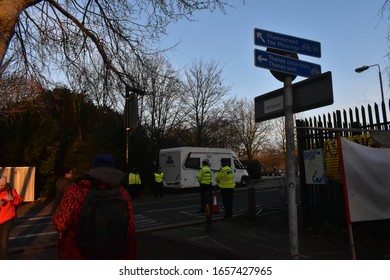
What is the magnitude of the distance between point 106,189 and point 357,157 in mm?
3389

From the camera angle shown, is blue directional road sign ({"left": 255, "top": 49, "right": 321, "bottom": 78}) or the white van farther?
the white van

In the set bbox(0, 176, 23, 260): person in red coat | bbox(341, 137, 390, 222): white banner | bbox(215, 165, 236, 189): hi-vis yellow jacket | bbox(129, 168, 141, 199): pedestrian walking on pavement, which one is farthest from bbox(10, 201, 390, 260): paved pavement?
bbox(129, 168, 141, 199): pedestrian walking on pavement

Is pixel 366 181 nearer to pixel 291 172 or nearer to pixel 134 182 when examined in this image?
pixel 291 172

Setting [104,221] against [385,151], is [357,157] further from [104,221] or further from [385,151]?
[104,221]

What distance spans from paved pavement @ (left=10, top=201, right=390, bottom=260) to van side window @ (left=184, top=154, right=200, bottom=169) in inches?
506

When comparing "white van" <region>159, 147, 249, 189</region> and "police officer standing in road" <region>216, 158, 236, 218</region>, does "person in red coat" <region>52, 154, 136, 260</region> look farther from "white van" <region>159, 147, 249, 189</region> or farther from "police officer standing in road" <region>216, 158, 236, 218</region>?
"white van" <region>159, 147, 249, 189</region>

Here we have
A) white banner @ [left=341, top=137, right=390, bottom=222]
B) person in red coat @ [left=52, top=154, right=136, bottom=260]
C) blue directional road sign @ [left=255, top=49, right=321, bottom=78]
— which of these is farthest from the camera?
white banner @ [left=341, top=137, right=390, bottom=222]

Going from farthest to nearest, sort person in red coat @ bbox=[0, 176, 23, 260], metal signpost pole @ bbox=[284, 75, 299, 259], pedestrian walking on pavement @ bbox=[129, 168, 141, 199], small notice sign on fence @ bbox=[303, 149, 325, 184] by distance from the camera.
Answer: pedestrian walking on pavement @ bbox=[129, 168, 141, 199], small notice sign on fence @ bbox=[303, 149, 325, 184], person in red coat @ bbox=[0, 176, 23, 260], metal signpost pole @ bbox=[284, 75, 299, 259]

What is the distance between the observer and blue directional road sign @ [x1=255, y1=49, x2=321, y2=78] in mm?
4363

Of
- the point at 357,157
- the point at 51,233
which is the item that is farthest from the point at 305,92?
the point at 51,233

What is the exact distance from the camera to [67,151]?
A: 67.6 ft

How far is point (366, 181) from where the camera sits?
464 cm

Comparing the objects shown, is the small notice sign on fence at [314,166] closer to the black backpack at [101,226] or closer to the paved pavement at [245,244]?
the paved pavement at [245,244]

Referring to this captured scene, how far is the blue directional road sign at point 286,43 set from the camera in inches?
173
